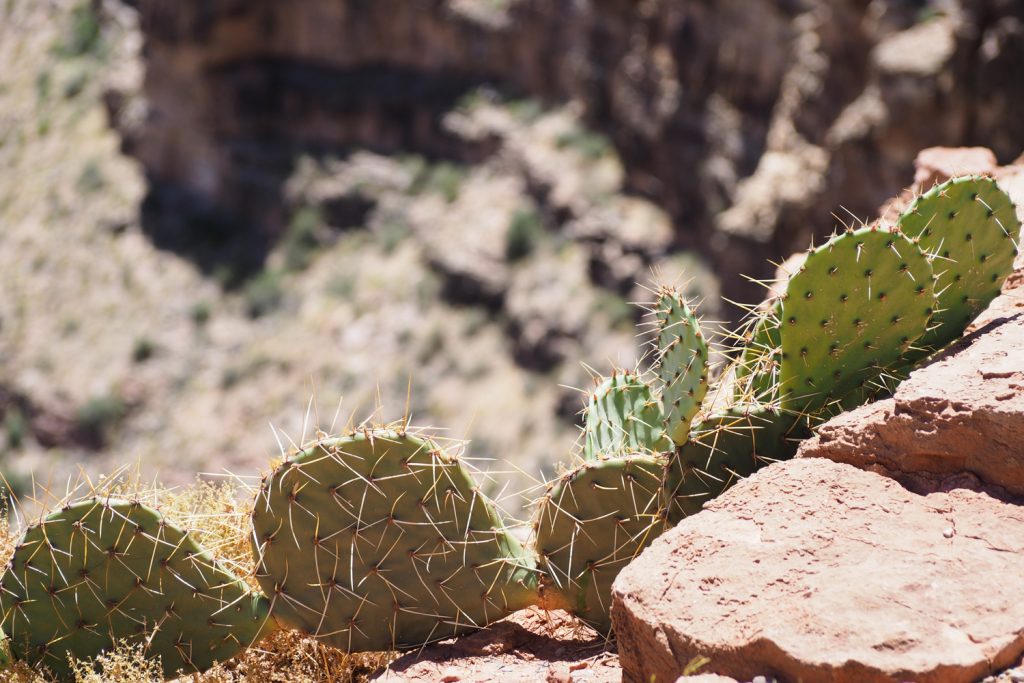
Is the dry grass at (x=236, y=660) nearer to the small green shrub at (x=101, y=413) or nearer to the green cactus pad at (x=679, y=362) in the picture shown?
the green cactus pad at (x=679, y=362)

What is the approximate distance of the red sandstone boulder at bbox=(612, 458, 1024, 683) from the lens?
225 cm

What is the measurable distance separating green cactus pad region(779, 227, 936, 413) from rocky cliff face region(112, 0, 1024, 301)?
11627 mm

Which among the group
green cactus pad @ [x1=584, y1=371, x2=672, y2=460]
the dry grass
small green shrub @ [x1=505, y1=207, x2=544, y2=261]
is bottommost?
small green shrub @ [x1=505, y1=207, x2=544, y2=261]

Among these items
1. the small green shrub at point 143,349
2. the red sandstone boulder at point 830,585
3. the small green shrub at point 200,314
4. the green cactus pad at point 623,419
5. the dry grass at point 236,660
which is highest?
the red sandstone boulder at point 830,585

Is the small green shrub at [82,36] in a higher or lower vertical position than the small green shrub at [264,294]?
higher

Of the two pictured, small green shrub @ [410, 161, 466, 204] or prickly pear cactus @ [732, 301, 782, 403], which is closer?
prickly pear cactus @ [732, 301, 782, 403]

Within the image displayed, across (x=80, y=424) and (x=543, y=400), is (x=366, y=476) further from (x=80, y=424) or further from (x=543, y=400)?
(x=80, y=424)

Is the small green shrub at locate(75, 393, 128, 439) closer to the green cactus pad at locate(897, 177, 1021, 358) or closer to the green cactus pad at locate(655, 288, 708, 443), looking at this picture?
the green cactus pad at locate(655, 288, 708, 443)

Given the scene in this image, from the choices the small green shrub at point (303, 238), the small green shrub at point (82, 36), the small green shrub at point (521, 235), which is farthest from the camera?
the small green shrub at point (82, 36)

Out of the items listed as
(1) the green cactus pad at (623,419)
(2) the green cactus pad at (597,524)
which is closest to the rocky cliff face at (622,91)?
(1) the green cactus pad at (623,419)

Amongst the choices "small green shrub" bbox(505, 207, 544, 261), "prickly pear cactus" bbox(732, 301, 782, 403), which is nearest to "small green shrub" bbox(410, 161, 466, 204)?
"small green shrub" bbox(505, 207, 544, 261)

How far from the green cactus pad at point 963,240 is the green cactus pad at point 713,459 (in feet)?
1.99

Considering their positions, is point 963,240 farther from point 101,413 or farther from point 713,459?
point 101,413

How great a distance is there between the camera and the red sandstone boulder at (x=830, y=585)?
2250 mm
